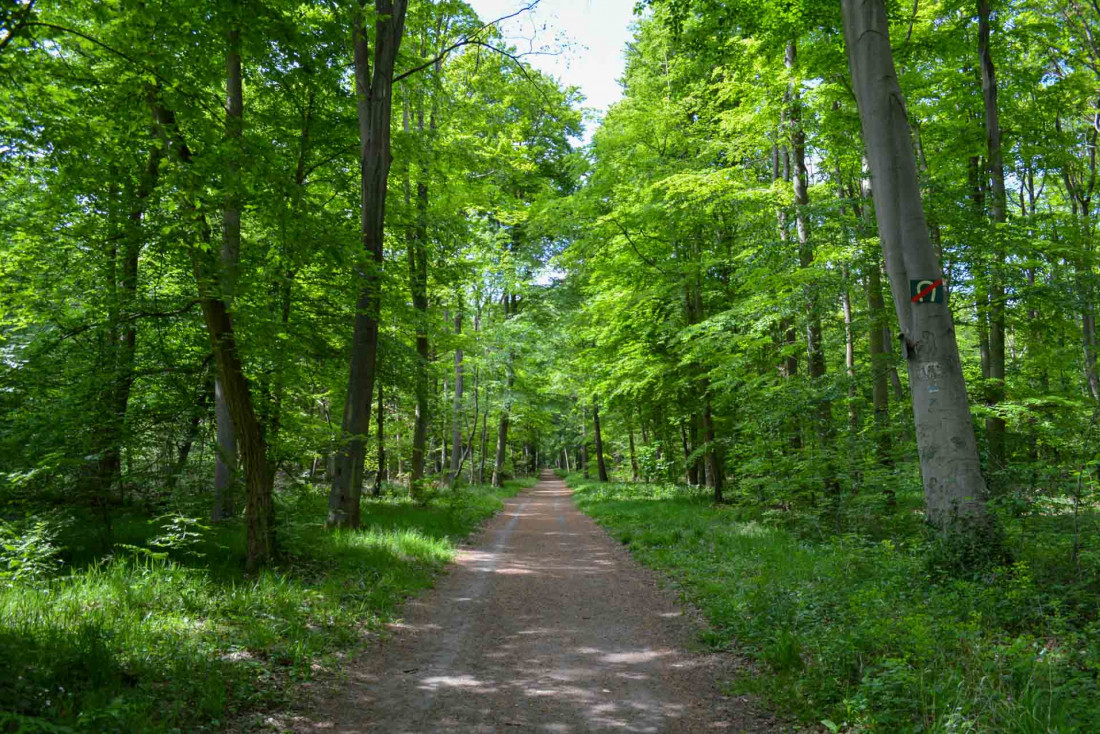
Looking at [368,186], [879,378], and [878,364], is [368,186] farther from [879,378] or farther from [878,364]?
[879,378]

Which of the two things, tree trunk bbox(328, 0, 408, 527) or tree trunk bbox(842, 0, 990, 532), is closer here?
tree trunk bbox(842, 0, 990, 532)

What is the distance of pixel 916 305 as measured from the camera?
625 cm

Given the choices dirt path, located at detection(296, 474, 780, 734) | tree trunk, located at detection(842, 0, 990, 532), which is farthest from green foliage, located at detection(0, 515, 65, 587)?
tree trunk, located at detection(842, 0, 990, 532)

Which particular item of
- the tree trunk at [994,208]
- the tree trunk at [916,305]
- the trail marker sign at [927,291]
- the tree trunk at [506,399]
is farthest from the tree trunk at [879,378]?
the tree trunk at [506,399]

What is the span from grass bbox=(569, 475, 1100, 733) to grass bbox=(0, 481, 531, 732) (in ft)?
12.3

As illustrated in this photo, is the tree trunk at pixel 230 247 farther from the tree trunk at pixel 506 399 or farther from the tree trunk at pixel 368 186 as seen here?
the tree trunk at pixel 506 399

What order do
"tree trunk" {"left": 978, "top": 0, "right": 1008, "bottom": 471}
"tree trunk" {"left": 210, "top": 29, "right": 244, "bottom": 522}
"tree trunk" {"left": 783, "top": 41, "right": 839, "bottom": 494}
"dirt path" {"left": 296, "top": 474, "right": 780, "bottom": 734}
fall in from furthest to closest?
"tree trunk" {"left": 783, "top": 41, "right": 839, "bottom": 494} → "tree trunk" {"left": 978, "top": 0, "right": 1008, "bottom": 471} → "tree trunk" {"left": 210, "top": 29, "right": 244, "bottom": 522} → "dirt path" {"left": 296, "top": 474, "right": 780, "bottom": 734}

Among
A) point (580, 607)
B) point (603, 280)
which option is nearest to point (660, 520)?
point (580, 607)

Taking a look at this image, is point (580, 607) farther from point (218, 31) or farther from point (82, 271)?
point (82, 271)

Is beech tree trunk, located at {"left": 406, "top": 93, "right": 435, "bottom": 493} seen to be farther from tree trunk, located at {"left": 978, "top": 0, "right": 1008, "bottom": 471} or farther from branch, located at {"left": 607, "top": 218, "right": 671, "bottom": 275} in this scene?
tree trunk, located at {"left": 978, "top": 0, "right": 1008, "bottom": 471}

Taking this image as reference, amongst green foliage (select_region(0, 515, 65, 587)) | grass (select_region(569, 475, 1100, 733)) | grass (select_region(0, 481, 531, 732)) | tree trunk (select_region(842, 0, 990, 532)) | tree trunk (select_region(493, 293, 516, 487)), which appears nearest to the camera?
grass (select_region(569, 475, 1100, 733))

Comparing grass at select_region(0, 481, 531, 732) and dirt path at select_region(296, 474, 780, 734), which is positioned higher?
grass at select_region(0, 481, 531, 732)

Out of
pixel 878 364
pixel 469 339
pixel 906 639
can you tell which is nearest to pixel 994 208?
pixel 878 364

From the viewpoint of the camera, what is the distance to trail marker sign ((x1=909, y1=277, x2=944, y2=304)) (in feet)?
20.1
